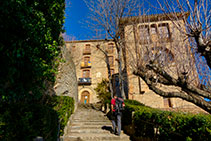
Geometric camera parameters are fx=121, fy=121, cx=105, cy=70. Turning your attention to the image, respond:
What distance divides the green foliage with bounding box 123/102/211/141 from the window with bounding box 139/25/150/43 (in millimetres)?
2851

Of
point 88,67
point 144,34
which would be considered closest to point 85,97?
point 88,67

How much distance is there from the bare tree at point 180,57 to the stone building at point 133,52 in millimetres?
36

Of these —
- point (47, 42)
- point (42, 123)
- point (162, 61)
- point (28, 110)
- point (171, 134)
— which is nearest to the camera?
point (28, 110)

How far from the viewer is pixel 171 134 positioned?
3084 mm

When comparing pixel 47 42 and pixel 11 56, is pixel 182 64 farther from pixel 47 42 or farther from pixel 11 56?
pixel 11 56

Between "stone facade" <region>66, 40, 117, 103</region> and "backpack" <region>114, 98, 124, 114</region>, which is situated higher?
"stone facade" <region>66, 40, 117, 103</region>

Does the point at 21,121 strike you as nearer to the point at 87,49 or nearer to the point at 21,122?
the point at 21,122

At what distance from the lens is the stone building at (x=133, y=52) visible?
4.66m

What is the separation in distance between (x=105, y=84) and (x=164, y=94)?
40.5ft

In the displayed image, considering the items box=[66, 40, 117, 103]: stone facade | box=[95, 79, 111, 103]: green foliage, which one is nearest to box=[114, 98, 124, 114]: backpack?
box=[95, 79, 111, 103]: green foliage

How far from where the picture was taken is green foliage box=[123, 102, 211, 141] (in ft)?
7.88

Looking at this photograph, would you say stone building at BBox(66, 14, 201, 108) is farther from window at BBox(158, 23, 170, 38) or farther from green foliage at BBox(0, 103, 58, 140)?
green foliage at BBox(0, 103, 58, 140)

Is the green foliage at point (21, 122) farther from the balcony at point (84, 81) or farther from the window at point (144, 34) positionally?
the balcony at point (84, 81)

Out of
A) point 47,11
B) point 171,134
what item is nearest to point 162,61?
point 171,134
